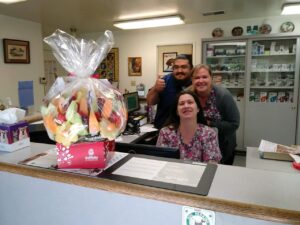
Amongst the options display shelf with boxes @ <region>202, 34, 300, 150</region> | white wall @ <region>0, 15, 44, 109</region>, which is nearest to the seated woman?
display shelf with boxes @ <region>202, 34, 300, 150</region>

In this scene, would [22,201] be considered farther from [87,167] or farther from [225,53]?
[225,53]

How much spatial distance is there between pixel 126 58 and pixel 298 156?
13.1 feet

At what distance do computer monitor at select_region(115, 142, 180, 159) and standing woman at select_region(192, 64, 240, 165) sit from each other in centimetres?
121

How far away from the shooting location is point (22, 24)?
3.99 m

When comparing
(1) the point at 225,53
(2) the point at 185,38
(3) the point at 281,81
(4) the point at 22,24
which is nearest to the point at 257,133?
(3) the point at 281,81

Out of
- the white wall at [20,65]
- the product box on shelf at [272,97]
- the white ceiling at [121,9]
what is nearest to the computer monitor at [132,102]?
the white ceiling at [121,9]

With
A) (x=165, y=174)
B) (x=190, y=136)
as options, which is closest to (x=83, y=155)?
(x=165, y=174)

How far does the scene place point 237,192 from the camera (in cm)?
69

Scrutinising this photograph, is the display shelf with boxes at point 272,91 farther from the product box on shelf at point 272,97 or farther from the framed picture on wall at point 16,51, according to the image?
the framed picture on wall at point 16,51

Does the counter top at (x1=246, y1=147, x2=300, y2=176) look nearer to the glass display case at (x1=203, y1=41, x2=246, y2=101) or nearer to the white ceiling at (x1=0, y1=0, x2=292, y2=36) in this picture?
the white ceiling at (x1=0, y1=0, x2=292, y2=36)

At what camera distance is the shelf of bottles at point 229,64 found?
4297mm

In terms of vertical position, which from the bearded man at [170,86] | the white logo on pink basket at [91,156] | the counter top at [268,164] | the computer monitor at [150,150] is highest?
the bearded man at [170,86]

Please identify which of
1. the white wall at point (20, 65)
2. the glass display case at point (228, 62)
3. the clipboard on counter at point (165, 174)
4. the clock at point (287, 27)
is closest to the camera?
the clipboard on counter at point (165, 174)

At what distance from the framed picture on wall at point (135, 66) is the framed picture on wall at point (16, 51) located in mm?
1904
